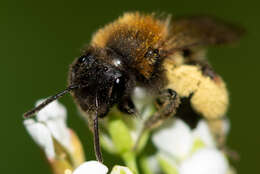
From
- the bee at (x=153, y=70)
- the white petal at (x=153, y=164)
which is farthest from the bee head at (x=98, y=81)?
the white petal at (x=153, y=164)

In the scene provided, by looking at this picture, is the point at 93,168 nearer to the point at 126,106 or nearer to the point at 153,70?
the point at 126,106

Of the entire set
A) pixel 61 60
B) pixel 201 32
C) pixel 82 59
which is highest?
pixel 61 60

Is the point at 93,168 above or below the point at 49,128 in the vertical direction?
below

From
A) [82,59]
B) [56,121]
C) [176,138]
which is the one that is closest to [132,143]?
[176,138]

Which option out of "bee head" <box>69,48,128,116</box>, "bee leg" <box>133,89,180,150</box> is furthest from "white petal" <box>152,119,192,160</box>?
"bee head" <box>69,48,128,116</box>

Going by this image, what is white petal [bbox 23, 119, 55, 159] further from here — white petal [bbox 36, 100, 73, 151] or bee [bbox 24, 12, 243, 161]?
bee [bbox 24, 12, 243, 161]

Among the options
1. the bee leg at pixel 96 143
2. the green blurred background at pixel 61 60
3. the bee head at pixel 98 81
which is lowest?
the bee leg at pixel 96 143

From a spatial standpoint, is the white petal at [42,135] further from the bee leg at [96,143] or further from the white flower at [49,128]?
the bee leg at [96,143]
